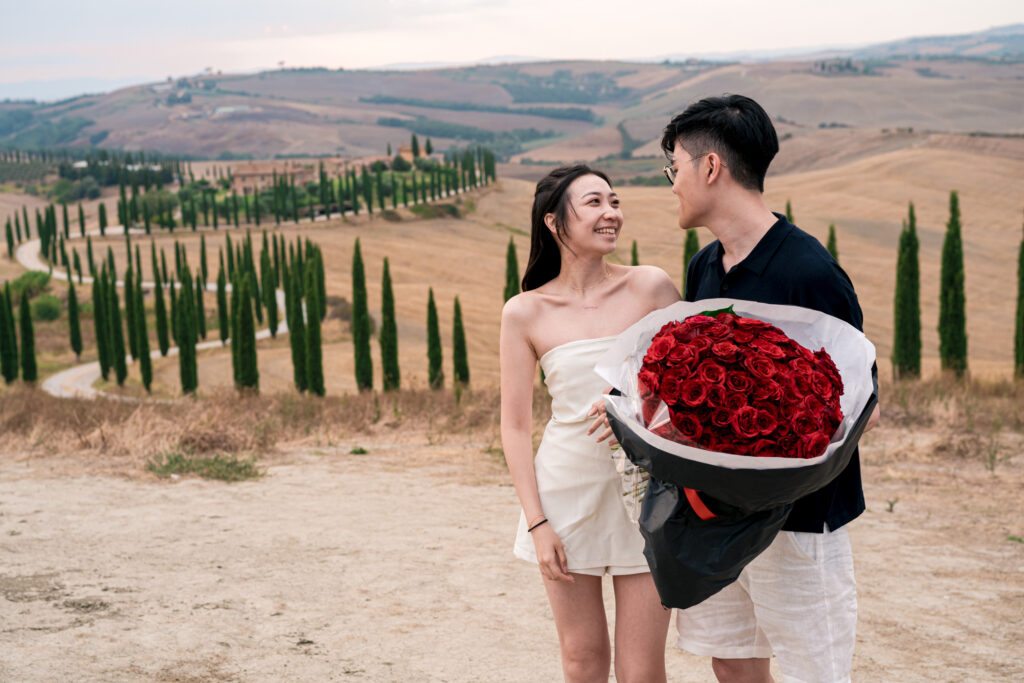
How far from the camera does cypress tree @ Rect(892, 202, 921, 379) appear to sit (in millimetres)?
28844

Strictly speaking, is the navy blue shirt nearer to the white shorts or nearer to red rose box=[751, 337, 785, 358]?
the white shorts

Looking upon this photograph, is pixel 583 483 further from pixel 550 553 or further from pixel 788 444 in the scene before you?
pixel 788 444

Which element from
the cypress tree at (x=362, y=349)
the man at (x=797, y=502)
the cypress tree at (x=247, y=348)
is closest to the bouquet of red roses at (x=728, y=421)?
the man at (x=797, y=502)

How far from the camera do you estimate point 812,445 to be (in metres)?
2.49

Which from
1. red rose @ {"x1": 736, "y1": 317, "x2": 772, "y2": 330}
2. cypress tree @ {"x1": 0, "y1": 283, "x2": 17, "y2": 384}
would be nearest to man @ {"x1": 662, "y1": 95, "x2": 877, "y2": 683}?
red rose @ {"x1": 736, "y1": 317, "x2": 772, "y2": 330}

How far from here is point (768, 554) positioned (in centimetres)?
307

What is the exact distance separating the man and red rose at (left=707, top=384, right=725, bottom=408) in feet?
2.11

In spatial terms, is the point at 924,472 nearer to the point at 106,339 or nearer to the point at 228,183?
the point at 106,339

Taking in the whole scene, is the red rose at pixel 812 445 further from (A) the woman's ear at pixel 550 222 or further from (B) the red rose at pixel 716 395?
(A) the woman's ear at pixel 550 222

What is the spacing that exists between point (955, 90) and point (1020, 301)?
19198 centimetres

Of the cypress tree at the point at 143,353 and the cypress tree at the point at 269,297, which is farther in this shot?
the cypress tree at the point at 269,297

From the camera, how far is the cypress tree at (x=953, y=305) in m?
27.9

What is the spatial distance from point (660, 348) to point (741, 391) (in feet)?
0.87

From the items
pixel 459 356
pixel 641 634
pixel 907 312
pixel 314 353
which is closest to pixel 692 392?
pixel 641 634
